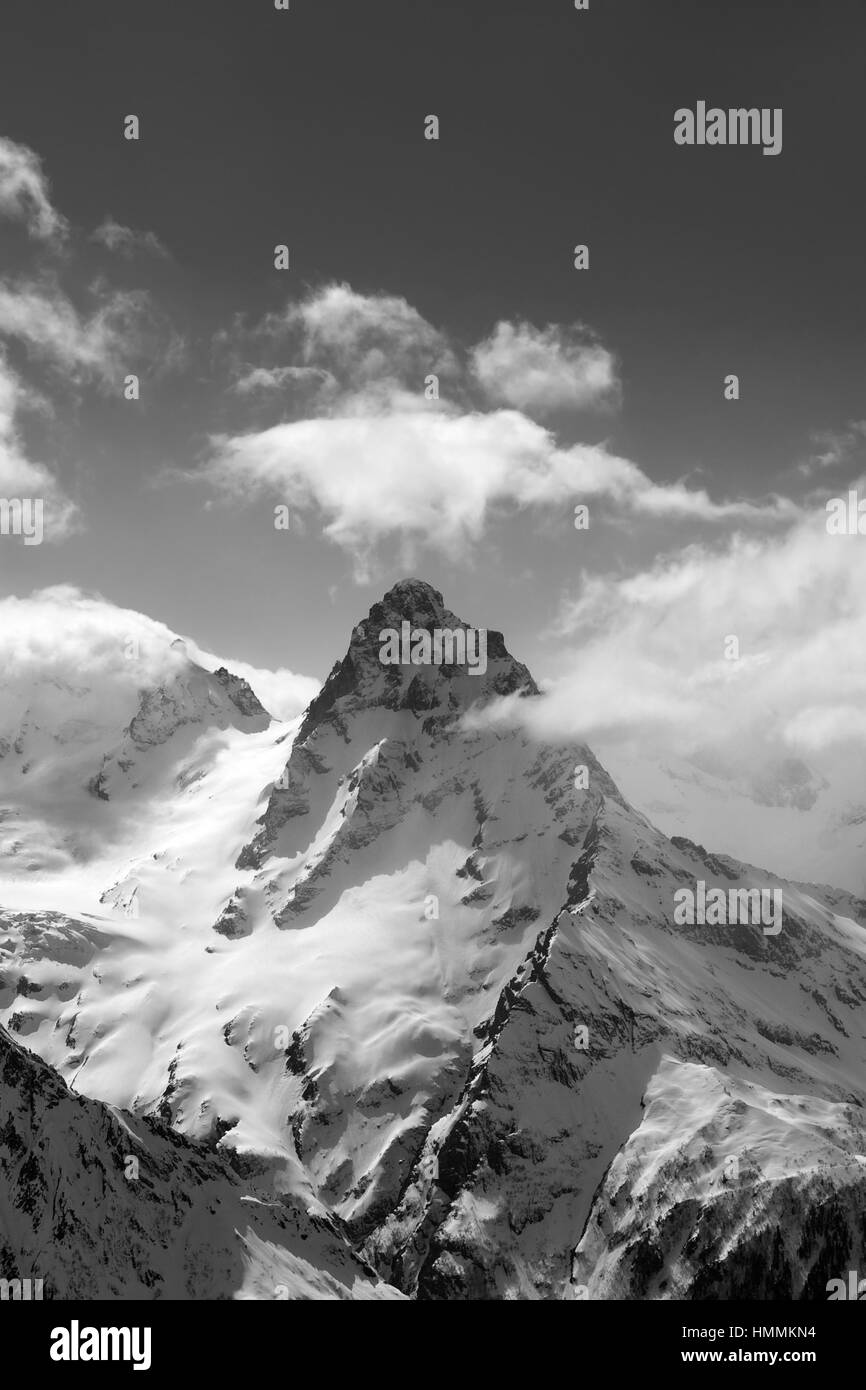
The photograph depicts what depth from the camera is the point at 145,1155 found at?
578ft

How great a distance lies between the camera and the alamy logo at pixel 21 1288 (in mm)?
143750

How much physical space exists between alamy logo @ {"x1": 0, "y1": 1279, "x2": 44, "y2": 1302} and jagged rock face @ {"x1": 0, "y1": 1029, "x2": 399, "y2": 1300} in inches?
50.0
